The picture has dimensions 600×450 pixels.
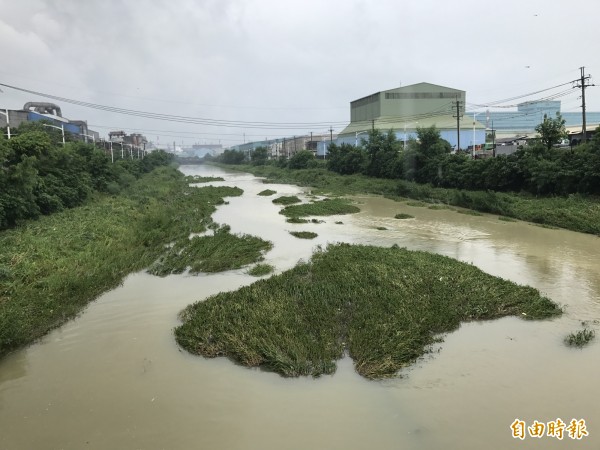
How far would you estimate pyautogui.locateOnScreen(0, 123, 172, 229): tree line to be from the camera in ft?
45.5

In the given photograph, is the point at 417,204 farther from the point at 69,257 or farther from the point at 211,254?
the point at 69,257

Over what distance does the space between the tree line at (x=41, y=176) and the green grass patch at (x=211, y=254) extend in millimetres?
5511

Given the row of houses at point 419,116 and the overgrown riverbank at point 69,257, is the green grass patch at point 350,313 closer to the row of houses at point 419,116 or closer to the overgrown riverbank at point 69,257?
the overgrown riverbank at point 69,257

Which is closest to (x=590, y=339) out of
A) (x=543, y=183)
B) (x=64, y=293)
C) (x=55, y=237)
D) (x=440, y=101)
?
(x=64, y=293)

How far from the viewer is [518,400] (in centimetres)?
567

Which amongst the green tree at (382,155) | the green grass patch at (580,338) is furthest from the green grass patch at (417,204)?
the green grass patch at (580,338)

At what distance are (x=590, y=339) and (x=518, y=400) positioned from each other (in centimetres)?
268

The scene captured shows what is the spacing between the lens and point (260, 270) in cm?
1134

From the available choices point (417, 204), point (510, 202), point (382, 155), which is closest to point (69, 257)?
point (510, 202)

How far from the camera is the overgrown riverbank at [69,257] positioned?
8016 mm

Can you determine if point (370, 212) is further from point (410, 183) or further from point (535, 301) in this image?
point (535, 301)

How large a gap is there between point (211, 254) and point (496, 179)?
18.7 m

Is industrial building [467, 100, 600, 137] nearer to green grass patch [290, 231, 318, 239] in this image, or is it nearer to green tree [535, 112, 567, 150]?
green tree [535, 112, 567, 150]

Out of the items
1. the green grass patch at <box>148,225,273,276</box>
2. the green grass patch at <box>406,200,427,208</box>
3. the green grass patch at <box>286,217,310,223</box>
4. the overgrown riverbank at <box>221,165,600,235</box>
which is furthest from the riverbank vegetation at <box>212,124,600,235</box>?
the green grass patch at <box>148,225,273,276</box>
